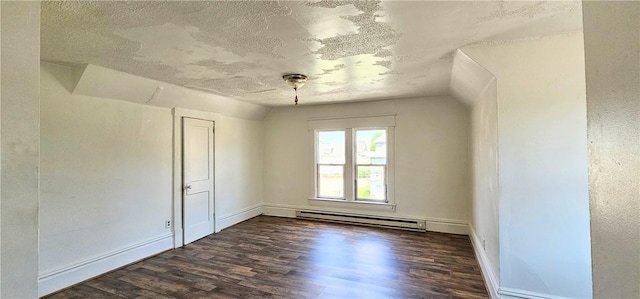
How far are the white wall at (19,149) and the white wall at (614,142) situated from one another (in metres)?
1.53

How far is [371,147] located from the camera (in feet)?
17.1

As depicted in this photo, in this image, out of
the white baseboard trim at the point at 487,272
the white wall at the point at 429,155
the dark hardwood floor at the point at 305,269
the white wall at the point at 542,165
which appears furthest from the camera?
the white wall at the point at 429,155

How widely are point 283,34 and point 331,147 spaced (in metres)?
3.60

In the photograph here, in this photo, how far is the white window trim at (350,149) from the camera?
Answer: 5.00 metres

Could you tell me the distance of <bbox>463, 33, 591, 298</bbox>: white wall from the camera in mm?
2111

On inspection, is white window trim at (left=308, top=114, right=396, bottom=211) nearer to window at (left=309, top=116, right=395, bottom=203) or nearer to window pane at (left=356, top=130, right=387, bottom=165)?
window at (left=309, top=116, right=395, bottom=203)

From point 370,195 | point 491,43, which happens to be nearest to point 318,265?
point 370,195

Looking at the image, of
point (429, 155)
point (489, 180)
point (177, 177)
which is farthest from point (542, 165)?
point (177, 177)

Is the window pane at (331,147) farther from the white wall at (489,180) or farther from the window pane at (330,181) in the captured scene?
the white wall at (489,180)

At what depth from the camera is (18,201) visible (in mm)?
805

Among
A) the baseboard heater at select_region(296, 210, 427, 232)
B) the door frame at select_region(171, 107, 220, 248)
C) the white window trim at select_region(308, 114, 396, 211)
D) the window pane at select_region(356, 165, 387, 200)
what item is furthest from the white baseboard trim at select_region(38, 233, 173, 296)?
the window pane at select_region(356, 165, 387, 200)

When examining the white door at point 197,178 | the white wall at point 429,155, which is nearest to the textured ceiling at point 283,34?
the white door at point 197,178

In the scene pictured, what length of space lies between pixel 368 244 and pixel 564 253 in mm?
2329

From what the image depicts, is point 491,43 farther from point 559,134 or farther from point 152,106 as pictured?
point 152,106
